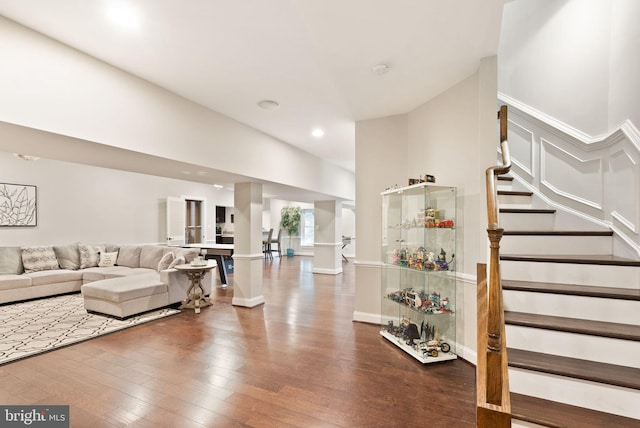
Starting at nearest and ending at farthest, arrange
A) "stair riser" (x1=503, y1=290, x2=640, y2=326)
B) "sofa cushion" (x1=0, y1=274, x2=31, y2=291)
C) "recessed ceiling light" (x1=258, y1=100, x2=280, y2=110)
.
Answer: "stair riser" (x1=503, y1=290, x2=640, y2=326) < "recessed ceiling light" (x1=258, y1=100, x2=280, y2=110) < "sofa cushion" (x1=0, y1=274, x2=31, y2=291)

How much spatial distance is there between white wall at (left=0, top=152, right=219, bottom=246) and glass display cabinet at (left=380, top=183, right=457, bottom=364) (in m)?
7.11

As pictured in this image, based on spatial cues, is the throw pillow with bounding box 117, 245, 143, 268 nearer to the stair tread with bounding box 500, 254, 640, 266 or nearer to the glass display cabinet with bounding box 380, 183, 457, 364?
the glass display cabinet with bounding box 380, 183, 457, 364

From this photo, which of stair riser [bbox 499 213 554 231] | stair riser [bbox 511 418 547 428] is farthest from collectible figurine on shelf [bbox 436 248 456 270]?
stair riser [bbox 511 418 547 428]

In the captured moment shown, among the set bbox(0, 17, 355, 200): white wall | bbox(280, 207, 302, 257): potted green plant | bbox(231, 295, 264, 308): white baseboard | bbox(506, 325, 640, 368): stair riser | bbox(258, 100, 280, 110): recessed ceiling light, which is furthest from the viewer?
bbox(280, 207, 302, 257): potted green plant

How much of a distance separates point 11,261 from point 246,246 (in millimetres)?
4318

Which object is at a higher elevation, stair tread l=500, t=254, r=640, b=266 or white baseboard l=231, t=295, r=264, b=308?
stair tread l=500, t=254, r=640, b=266

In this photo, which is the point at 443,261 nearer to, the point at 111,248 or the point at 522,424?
the point at 522,424

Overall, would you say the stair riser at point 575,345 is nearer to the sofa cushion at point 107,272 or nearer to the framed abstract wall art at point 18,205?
the sofa cushion at point 107,272

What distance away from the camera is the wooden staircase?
143 centimetres

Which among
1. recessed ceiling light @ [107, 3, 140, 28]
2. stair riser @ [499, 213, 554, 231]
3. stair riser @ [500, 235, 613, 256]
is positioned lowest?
stair riser @ [500, 235, 613, 256]

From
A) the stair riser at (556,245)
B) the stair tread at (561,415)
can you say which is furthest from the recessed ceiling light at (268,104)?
the stair tread at (561,415)

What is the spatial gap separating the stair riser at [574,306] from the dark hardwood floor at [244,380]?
904 millimetres

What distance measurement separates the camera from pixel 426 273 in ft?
10.8

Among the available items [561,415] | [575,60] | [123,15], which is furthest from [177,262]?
[575,60]
